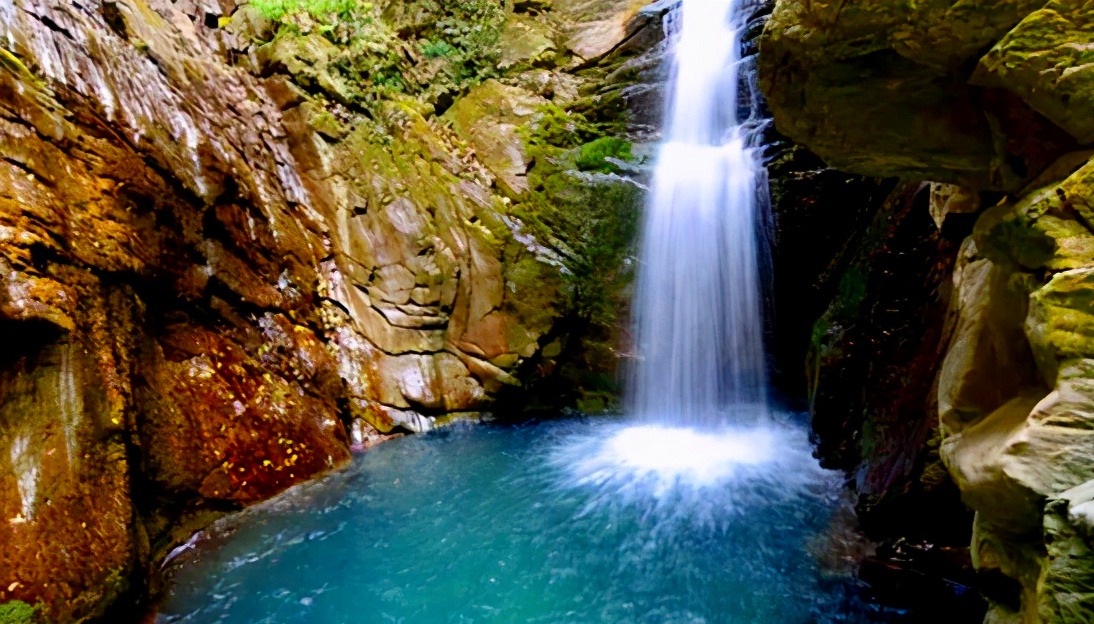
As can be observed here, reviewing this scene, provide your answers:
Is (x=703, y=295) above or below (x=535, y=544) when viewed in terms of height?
above

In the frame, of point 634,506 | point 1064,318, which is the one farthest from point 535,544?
point 1064,318

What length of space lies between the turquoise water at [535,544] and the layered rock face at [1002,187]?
2139 mm

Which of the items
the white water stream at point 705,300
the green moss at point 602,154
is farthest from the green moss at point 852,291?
the green moss at point 602,154

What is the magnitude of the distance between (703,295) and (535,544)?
5.50 metres

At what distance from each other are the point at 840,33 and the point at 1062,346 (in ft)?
5.65

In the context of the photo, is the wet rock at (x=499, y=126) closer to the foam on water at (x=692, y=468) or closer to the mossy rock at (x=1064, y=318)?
the foam on water at (x=692, y=468)

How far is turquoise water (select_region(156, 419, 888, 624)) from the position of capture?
416 centimetres

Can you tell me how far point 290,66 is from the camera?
362 inches

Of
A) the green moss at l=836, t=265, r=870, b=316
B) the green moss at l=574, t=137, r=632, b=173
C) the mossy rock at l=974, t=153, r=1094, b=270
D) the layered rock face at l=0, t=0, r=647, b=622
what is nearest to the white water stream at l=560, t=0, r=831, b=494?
the green moss at l=574, t=137, r=632, b=173

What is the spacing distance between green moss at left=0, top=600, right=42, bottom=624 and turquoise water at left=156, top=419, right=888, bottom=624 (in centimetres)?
83

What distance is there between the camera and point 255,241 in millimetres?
7461

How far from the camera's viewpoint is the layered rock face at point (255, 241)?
4.19 meters

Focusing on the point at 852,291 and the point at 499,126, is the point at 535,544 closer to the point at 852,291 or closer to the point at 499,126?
the point at 852,291

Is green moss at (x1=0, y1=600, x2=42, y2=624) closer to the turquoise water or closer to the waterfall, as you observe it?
the turquoise water
